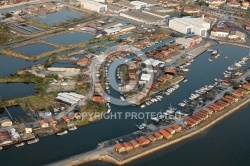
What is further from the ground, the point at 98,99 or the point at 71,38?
the point at 71,38

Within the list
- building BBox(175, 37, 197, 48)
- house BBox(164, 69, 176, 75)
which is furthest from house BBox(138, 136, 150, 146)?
building BBox(175, 37, 197, 48)

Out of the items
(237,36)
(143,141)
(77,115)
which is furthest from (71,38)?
(143,141)

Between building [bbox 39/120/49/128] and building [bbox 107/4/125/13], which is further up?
building [bbox 107/4/125/13]

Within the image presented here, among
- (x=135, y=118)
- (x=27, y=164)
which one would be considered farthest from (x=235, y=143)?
(x=27, y=164)

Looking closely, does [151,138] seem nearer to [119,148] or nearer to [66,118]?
[119,148]

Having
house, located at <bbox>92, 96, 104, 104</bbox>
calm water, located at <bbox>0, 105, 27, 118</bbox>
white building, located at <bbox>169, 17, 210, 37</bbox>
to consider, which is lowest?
calm water, located at <bbox>0, 105, 27, 118</bbox>

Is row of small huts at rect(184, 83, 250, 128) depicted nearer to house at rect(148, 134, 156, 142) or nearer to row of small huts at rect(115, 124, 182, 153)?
row of small huts at rect(115, 124, 182, 153)
